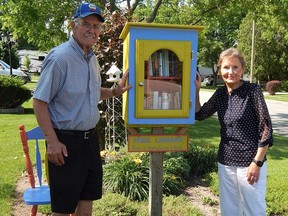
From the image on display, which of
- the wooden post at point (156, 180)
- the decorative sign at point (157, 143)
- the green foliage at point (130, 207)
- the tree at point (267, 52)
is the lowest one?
the green foliage at point (130, 207)

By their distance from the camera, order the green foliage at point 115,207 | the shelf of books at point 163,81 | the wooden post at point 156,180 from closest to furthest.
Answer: the shelf of books at point 163,81 < the wooden post at point 156,180 < the green foliage at point 115,207

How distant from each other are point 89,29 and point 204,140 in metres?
6.16

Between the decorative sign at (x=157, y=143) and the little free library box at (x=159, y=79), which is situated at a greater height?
the little free library box at (x=159, y=79)

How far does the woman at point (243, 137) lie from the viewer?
263cm

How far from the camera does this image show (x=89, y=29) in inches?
99.3

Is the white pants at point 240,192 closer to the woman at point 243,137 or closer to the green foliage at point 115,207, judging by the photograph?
the woman at point 243,137

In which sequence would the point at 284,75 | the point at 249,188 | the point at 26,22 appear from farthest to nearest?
the point at 284,75 → the point at 26,22 → the point at 249,188

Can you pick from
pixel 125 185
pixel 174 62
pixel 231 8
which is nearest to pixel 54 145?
pixel 174 62

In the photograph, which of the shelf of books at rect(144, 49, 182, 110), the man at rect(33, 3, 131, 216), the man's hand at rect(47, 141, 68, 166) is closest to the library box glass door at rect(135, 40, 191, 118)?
the shelf of books at rect(144, 49, 182, 110)

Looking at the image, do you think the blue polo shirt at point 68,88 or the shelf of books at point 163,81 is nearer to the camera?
the blue polo shirt at point 68,88

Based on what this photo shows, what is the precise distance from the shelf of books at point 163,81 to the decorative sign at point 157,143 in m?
0.25

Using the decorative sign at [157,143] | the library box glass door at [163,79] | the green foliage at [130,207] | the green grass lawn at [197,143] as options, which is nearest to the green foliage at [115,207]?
the green foliage at [130,207]

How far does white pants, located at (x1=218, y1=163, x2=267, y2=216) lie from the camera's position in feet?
8.84

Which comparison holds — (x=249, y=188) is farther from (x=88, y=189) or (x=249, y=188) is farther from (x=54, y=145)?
(x=54, y=145)
